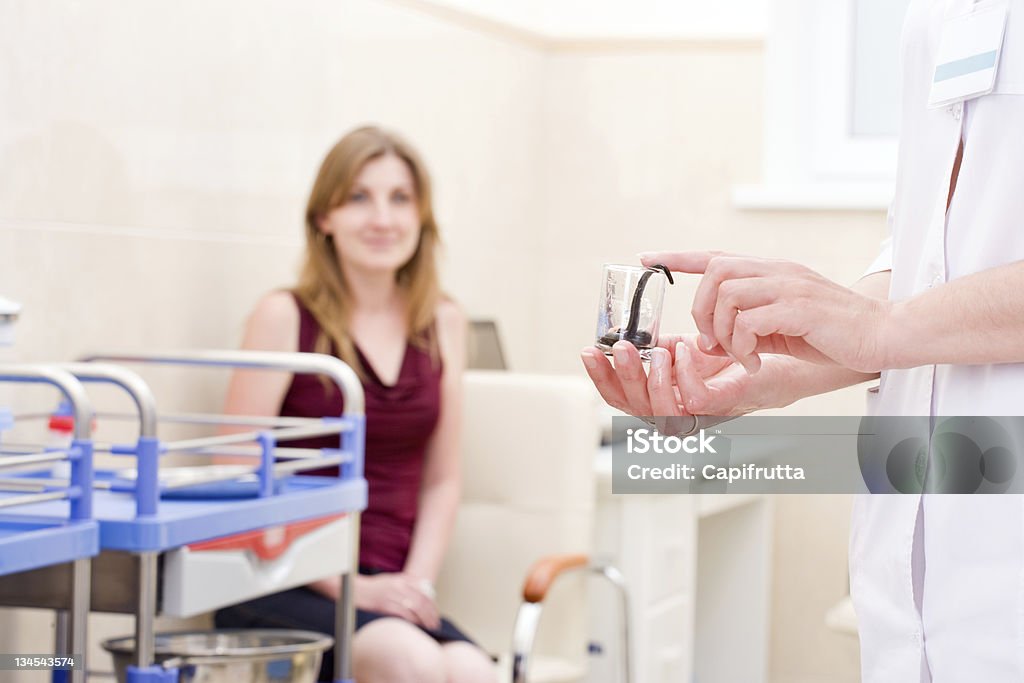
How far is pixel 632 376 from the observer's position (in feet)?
3.23

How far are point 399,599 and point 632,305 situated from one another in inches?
55.5

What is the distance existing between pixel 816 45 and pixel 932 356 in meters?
2.75

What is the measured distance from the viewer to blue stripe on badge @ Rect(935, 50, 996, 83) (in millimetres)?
924

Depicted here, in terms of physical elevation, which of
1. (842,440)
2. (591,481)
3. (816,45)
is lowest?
(591,481)

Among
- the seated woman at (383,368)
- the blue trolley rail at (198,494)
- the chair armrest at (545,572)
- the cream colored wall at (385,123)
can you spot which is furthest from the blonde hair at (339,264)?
the chair armrest at (545,572)

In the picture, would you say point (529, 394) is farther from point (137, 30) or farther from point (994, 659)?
point (994, 659)

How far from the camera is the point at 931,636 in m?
0.92

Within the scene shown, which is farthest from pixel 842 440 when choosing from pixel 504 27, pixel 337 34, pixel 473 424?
pixel 504 27

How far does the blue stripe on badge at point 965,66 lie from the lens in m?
0.92

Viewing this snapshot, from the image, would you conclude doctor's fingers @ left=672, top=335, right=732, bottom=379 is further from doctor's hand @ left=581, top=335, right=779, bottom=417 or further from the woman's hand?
the woman's hand

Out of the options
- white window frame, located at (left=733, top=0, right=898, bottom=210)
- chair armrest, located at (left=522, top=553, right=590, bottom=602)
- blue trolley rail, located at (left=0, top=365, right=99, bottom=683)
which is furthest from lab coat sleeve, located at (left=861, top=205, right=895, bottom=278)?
white window frame, located at (left=733, top=0, right=898, bottom=210)

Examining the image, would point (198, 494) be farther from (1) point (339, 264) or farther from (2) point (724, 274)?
(2) point (724, 274)

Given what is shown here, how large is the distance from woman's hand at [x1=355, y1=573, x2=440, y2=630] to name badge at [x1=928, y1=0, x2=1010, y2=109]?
1.53 meters

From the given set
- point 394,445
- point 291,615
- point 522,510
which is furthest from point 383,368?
point 291,615
